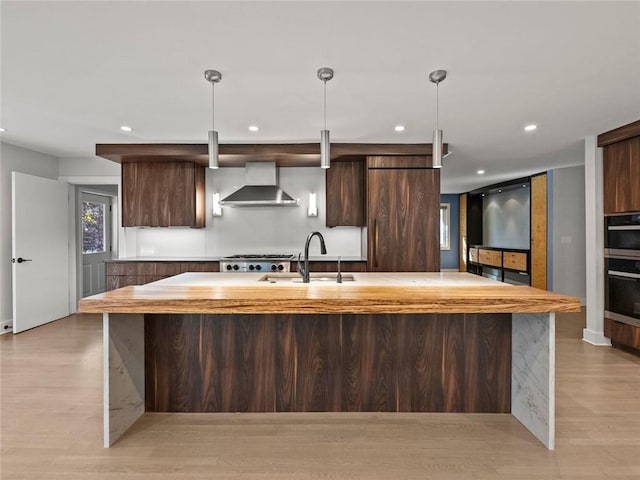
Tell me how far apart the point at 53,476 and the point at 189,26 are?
2.33 meters

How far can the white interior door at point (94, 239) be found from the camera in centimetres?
598

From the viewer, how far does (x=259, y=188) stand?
15.1 ft

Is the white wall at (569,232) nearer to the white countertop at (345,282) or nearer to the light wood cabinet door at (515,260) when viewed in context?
the light wood cabinet door at (515,260)

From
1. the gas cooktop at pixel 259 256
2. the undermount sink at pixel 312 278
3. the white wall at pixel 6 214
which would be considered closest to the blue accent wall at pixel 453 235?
the gas cooktop at pixel 259 256

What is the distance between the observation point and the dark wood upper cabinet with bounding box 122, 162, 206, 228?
4.62m

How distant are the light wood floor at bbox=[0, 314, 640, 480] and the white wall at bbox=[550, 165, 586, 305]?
3.59 metres

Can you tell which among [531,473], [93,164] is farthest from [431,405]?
[93,164]

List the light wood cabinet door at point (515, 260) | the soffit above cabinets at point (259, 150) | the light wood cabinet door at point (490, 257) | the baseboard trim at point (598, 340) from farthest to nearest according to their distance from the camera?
the light wood cabinet door at point (490, 257)
the light wood cabinet door at point (515, 260)
the soffit above cabinets at point (259, 150)
the baseboard trim at point (598, 340)

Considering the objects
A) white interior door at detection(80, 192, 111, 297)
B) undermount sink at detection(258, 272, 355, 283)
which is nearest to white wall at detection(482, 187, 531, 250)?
undermount sink at detection(258, 272, 355, 283)

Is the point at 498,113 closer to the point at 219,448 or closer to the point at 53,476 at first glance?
the point at 219,448

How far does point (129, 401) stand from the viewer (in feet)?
7.22

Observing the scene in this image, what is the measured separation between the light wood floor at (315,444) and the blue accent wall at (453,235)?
6954 millimetres

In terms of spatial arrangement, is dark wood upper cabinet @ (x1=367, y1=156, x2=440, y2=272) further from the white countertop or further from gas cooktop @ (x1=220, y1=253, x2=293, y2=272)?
the white countertop

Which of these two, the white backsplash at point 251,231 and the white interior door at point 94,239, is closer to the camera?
the white backsplash at point 251,231
